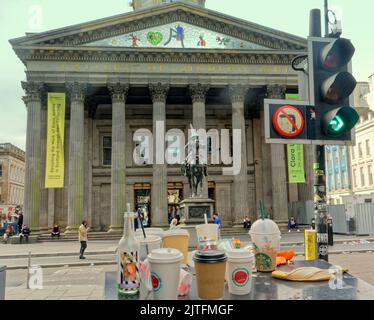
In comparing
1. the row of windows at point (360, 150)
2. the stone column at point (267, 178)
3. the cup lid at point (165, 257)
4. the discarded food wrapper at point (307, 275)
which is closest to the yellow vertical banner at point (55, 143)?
the stone column at point (267, 178)

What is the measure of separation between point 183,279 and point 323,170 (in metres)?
2.37

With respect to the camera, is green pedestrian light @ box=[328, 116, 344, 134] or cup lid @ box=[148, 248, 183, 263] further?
green pedestrian light @ box=[328, 116, 344, 134]

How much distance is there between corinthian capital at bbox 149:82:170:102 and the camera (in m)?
32.3

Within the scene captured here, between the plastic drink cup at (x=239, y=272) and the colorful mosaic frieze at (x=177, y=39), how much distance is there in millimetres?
32028

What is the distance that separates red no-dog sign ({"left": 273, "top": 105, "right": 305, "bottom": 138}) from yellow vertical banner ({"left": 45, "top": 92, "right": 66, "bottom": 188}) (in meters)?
28.3

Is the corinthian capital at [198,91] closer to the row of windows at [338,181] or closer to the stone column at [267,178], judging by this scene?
the stone column at [267,178]

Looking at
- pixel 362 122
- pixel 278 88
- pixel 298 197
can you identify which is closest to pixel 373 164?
pixel 362 122


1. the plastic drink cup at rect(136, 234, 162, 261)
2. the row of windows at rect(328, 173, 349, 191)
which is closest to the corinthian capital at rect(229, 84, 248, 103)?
the plastic drink cup at rect(136, 234, 162, 261)

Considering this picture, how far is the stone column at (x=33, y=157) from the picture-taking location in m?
30.2

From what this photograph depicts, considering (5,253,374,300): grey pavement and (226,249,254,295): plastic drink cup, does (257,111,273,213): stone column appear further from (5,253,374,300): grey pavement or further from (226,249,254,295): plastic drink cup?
(226,249,254,295): plastic drink cup

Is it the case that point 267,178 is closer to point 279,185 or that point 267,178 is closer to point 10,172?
point 279,185

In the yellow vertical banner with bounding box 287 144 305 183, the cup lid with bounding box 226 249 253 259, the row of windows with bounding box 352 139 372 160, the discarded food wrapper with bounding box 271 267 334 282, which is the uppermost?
the row of windows with bounding box 352 139 372 160

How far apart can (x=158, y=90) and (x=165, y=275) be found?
101ft

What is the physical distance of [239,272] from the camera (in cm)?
251
